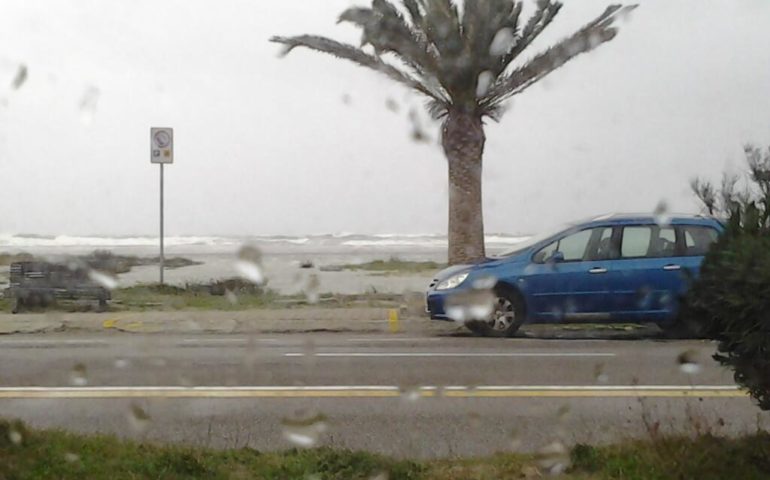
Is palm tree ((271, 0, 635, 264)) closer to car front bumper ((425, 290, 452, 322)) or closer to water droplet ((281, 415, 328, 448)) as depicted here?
car front bumper ((425, 290, 452, 322))

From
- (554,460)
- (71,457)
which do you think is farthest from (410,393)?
(71,457)

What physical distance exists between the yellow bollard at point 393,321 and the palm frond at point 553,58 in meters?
3.99

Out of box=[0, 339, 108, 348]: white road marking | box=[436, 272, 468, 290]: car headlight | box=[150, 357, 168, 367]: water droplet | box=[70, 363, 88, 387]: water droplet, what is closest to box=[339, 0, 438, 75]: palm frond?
box=[436, 272, 468, 290]: car headlight

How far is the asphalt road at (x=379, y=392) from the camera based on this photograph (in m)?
6.16

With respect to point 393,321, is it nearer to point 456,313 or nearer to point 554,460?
point 456,313

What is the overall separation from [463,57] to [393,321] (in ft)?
15.8

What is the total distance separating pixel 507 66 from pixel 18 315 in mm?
8911

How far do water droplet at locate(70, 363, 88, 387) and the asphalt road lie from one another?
24mm

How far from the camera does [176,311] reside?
14.5 meters

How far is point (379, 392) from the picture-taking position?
7754 mm

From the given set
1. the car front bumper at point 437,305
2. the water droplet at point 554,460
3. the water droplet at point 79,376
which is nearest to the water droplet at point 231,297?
the car front bumper at point 437,305

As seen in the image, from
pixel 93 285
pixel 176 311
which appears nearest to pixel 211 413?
pixel 176 311

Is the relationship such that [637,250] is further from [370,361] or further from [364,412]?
Answer: [364,412]

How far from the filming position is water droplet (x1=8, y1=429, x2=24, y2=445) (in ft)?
14.5
